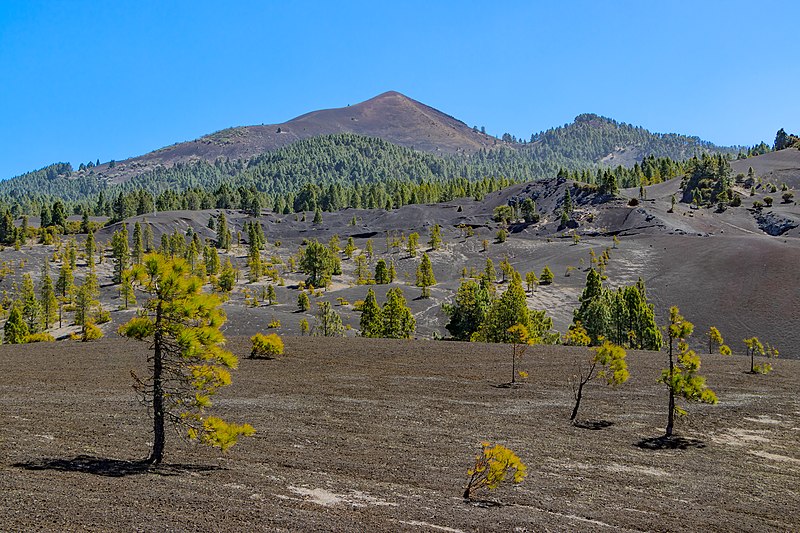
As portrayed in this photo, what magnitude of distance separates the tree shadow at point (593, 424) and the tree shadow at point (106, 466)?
17331mm

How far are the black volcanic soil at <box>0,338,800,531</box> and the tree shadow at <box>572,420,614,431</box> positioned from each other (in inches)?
6.8

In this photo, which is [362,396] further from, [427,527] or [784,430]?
[784,430]

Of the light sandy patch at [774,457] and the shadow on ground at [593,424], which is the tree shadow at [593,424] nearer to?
the shadow on ground at [593,424]

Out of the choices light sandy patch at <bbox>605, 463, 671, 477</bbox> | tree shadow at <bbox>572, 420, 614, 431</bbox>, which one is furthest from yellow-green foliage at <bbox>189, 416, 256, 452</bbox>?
tree shadow at <bbox>572, 420, 614, 431</bbox>

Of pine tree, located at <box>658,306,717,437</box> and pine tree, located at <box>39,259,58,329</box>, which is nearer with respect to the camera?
pine tree, located at <box>658,306,717,437</box>

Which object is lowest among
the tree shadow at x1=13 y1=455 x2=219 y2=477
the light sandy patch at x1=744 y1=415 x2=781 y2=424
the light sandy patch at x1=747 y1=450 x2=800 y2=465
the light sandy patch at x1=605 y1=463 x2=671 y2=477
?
the light sandy patch at x1=747 y1=450 x2=800 y2=465

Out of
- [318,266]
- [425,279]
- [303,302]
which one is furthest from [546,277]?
[303,302]

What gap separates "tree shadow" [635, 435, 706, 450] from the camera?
24.9m

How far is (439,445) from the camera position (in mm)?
22797

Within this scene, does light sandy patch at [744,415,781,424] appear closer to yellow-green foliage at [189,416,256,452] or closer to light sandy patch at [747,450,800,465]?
light sandy patch at [747,450,800,465]

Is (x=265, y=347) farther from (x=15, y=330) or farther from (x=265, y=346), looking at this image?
(x=15, y=330)

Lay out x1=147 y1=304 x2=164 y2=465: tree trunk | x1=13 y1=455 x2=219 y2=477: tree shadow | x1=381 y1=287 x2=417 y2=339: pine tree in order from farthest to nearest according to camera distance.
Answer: x1=381 y1=287 x2=417 y2=339: pine tree
x1=147 y1=304 x2=164 y2=465: tree trunk
x1=13 y1=455 x2=219 y2=477: tree shadow

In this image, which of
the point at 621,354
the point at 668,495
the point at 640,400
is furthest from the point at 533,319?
the point at 668,495

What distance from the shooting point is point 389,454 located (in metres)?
21.1
